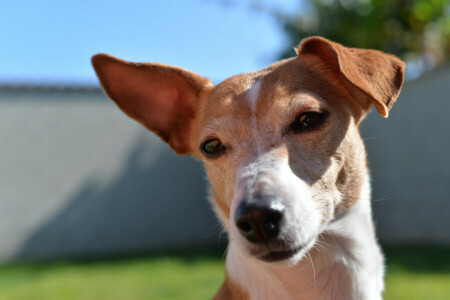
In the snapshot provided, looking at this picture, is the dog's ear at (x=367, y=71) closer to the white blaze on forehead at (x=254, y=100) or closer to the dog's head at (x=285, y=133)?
the dog's head at (x=285, y=133)

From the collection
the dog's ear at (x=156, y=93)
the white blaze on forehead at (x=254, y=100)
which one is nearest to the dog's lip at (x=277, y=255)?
the white blaze on forehead at (x=254, y=100)

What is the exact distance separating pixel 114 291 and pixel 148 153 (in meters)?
6.28

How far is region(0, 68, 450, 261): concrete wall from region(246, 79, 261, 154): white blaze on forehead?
8101 mm

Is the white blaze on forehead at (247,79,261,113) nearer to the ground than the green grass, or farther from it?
farther from it

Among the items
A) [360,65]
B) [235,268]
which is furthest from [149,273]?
[360,65]

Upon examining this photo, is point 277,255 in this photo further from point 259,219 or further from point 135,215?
point 135,215

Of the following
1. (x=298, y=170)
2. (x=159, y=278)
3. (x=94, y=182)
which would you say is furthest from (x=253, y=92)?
(x=94, y=182)

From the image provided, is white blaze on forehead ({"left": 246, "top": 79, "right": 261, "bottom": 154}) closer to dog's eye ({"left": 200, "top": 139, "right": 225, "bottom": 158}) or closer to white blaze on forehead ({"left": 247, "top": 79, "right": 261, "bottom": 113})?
white blaze on forehead ({"left": 247, "top": 79, "right": 261, "bottom": 113})

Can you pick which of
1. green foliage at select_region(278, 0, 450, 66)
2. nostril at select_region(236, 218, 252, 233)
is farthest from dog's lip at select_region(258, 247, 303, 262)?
green foliage at select_region(278, 0, 450, 66)

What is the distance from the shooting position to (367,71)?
2494mm

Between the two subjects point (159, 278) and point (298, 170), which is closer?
point (298, 170)

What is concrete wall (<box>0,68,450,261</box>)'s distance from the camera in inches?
453

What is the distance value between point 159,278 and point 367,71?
6081 mm

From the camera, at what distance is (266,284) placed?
2475 millimetres
